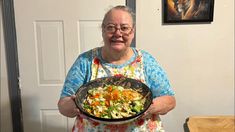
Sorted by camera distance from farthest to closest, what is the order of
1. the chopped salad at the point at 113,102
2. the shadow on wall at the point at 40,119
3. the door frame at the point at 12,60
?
the shadow on wall at the point at 40,119 → the door frame at the point at 12,60 → the chopped salad at the point at 113,102

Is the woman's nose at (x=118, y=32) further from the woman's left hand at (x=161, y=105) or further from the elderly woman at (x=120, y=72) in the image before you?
the woman's left hand at (x=161, y=105)

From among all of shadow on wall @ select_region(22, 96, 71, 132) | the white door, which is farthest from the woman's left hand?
shadow on wall @ select_region(22, 96, 71, 132)

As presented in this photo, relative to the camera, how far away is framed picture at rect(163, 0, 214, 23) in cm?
200

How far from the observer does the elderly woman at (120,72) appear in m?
1.27

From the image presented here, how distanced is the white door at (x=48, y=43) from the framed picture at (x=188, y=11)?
0.33 meters

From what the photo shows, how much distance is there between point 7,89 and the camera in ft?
7.03

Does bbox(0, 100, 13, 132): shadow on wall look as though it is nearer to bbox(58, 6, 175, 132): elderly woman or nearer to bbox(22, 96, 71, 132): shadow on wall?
bbox(22, 96, 71, 132): shadow on wall

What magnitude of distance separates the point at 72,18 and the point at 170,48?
0.74 metres

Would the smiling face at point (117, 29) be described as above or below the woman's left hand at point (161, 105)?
above

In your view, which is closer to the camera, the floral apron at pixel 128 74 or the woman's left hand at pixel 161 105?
the woman's left hand at pixel 161 105

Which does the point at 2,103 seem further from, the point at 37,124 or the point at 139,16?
the point at 139,16

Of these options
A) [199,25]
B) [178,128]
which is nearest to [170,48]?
[199,25]

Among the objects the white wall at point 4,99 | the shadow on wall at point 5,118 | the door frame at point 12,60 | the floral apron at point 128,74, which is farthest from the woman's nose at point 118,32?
the shadow on wall at point 5,118

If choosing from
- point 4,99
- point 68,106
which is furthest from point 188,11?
point 4,99
